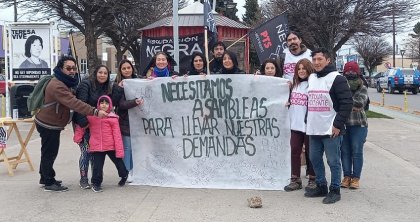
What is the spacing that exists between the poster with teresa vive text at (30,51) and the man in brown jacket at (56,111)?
7.44m

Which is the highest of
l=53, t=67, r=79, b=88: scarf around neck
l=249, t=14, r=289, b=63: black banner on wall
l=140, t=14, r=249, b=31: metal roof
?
l=140, t=14, r=249, b=31: metal roof

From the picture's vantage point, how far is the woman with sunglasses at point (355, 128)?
6.66 meters

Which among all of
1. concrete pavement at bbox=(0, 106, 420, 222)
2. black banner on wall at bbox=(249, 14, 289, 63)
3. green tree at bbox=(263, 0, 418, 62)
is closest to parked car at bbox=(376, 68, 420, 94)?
green tree at bbox=(263, 0, 418, 62)

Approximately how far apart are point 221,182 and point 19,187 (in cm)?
280

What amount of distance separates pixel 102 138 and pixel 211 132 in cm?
145

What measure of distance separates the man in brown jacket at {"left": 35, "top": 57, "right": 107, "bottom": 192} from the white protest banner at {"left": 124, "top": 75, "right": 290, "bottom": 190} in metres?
0.81

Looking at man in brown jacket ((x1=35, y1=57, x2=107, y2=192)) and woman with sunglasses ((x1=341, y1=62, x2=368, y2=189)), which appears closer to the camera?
man in brown jacket ((x1=35, y1=57, x2=107, y2=192))

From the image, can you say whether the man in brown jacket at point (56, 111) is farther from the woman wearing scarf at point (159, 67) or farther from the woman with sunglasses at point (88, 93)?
the woman wearing scarf at point (159, 67)

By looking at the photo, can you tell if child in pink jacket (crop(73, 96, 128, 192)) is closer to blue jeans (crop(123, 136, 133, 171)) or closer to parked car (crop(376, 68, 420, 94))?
blue jeans (crop(123, 136, 133, 171))

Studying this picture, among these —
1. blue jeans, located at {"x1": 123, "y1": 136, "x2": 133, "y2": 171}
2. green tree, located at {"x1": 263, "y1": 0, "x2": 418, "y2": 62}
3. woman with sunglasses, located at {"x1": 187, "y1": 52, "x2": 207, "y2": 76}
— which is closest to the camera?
blue jeans, located at {"x1": 123, "y1": 136, "x2": 133, "y2": 171}

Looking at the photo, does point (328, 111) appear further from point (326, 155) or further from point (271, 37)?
point (271, 37)

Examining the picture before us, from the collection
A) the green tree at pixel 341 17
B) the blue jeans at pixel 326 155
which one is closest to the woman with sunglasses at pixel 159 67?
the blue jeans at pixel 326 155

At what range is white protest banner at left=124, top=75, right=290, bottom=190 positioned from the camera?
6.73m

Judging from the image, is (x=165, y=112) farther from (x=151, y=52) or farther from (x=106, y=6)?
(x=106, y=6)
